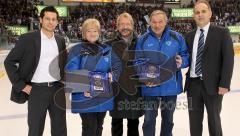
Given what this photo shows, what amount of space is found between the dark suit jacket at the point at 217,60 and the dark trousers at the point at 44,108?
1259mm

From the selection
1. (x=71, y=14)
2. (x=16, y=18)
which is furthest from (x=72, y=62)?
(x=71, y=14)

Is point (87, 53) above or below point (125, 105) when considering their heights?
above

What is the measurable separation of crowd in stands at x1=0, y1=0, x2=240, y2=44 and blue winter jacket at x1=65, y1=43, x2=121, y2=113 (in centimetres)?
1340

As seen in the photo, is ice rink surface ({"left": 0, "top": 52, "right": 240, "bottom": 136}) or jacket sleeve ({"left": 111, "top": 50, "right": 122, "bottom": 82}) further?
ice rink surface ({"left": 0, "top": 52, "right": 240, "bottom": 136})

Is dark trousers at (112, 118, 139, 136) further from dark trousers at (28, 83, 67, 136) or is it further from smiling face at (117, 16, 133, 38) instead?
smiling face at (117, 16, 133, 38)

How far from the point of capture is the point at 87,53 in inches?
114

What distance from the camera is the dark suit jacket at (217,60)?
3.01 m

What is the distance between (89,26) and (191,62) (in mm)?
978

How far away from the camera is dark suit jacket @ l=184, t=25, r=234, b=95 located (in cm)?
301

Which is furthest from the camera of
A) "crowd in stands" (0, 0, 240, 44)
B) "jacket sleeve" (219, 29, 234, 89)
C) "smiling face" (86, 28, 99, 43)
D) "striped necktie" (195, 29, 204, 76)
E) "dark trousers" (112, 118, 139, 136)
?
"crowd in stands" (0, 0, 240, 44)

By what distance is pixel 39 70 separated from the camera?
2934mm

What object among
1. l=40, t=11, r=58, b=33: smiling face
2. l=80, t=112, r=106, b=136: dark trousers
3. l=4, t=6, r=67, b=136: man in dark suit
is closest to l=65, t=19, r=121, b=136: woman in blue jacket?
l=80, t=112, r=106, b=136: dark trousers

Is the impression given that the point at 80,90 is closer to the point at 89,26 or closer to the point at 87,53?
the point at 87,53

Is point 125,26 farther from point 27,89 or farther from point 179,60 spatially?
point 27,89
